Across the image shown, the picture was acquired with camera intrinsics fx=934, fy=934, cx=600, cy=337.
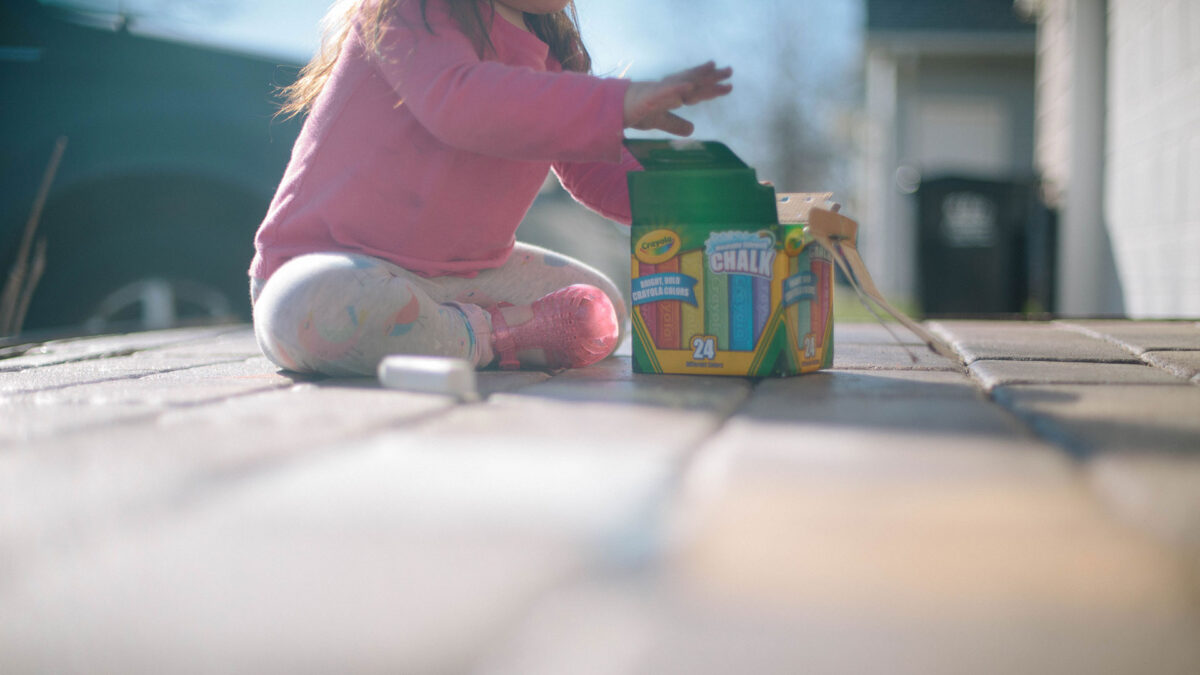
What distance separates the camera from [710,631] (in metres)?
0.51

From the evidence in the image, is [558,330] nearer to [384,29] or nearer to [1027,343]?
[384,29]

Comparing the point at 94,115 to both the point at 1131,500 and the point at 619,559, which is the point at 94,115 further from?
the point at 1131,500

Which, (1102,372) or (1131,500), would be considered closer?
(1131,500)

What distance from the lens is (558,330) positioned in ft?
5.42

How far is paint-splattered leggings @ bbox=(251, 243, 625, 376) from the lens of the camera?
148cm

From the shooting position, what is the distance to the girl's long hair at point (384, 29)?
1.59 meters

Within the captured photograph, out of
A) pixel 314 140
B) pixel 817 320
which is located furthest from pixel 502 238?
pixel 817 320

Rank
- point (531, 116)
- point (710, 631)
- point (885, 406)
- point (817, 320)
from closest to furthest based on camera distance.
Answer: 1. point (710, 631)
2. point (885, 406)
3. point (531, 116)
4. point (817, 320)

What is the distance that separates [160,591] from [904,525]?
0.49 m

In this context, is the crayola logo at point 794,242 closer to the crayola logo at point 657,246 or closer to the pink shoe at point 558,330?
the crayola logo at point 657,246

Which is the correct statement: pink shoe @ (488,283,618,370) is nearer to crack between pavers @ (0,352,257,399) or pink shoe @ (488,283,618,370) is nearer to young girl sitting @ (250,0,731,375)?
young girl sitting @ (250,0,731,375)

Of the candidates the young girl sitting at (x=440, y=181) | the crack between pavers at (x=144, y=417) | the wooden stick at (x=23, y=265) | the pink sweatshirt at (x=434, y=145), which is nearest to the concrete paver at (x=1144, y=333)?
the young girl sitting at (x=440, y=181)

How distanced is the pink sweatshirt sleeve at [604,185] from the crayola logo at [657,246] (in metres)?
0.41

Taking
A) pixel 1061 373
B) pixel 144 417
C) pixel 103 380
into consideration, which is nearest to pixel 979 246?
pixel 1061 373
